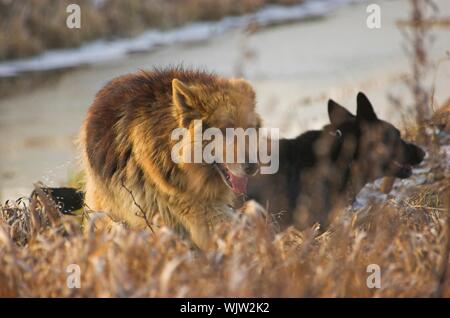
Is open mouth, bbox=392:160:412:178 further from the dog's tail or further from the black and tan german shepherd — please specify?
the dog's tail

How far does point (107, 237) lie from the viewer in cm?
479

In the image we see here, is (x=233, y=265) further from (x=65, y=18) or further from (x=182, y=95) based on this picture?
(x=65, y=18)

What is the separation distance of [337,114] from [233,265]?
4.30 meters

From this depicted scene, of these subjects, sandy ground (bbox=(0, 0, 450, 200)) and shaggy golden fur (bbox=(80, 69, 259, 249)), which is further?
sandy ground (bbox=(0, 0, 450, 200))

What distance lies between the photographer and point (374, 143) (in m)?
8.15

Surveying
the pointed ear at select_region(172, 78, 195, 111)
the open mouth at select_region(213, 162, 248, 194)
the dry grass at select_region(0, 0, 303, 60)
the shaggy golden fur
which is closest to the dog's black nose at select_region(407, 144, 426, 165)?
the shaggy golden fur

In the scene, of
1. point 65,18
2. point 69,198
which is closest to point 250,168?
point 69,198

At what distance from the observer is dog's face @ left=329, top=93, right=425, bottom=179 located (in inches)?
320

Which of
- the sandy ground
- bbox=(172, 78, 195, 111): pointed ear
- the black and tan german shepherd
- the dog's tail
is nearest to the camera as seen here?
bbox=(172, 78, 195, 111): pointed ear

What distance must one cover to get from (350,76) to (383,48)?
252cm

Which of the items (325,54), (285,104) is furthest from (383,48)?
(285,104)

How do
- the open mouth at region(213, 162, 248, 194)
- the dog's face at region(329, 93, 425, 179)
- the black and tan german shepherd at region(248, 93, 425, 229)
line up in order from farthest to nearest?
the dog's face at region(329, 93, 425, 179) < the black and tan german shepherd at region(248, 93, 425, 229) < the open mouth at region(213, 162, 248, 194)

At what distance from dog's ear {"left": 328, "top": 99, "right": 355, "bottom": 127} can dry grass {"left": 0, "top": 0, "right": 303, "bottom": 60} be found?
803 cm

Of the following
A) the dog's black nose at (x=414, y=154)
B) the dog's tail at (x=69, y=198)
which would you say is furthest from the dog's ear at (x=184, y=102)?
the dog's black nose at (x=414, y=154)
